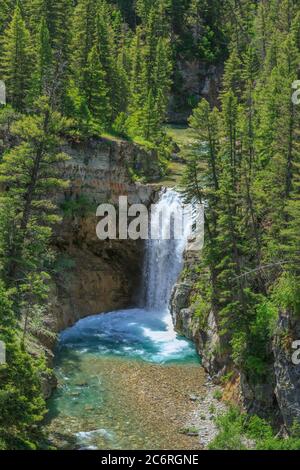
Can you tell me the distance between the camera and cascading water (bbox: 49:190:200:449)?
25.4 metres

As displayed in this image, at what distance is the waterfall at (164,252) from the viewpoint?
A: 44500mm

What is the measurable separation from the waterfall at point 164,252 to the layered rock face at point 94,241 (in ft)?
4.13

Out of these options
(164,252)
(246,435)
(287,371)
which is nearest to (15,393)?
(246,435)

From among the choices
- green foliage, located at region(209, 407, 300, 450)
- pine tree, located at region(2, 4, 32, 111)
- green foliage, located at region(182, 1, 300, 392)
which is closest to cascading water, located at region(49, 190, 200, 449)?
green foliage, located at region(209, 407, 300, 450)

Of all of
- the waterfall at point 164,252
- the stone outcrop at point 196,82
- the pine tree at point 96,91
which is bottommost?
the waterfall at point 164,252

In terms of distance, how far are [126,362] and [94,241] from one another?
13823mm

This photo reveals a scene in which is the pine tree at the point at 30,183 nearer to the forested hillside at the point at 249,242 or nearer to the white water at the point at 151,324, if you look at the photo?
the forested hillside at the point at 249,242

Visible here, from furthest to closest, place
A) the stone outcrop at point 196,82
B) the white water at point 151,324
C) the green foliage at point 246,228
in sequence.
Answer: the stone outcrop at point 196,82
the white water at point 151,324
the green foliage at point 246,228

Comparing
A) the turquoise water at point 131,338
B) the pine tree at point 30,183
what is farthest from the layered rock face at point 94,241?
the pine tree at point 30,183

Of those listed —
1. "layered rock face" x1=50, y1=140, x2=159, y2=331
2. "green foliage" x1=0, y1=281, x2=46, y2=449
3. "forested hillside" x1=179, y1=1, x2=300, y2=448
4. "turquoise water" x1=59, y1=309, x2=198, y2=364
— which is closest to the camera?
"green foliage" x1=0, y1=281, x2=46, y2=449

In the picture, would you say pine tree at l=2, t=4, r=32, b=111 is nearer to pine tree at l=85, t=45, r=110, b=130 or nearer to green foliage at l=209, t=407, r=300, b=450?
pine tree at l=85, t=45, r=110, b=130

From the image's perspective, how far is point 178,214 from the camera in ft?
148

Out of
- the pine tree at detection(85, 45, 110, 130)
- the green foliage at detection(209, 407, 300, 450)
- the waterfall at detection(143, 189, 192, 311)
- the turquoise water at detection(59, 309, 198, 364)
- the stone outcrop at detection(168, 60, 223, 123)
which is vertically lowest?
the green foliage at detection(209, 407, 300, 450)

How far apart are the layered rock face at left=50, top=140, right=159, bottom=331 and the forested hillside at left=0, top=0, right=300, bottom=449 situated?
146cm
